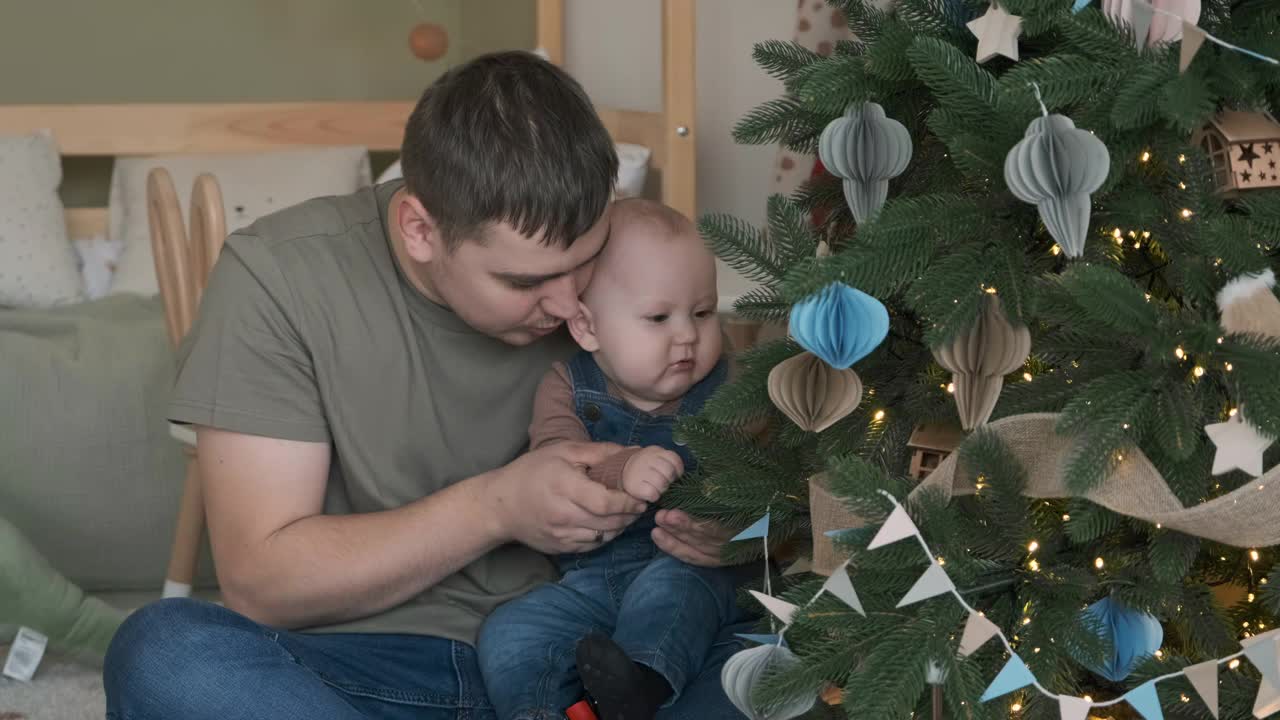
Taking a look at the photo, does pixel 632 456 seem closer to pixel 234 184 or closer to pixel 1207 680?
pixel 1207 680

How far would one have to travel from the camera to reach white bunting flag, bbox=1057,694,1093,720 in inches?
32.0

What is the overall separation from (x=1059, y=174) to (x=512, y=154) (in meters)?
0.57

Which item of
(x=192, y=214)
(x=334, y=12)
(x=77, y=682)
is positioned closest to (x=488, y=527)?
(x=192, y=214)

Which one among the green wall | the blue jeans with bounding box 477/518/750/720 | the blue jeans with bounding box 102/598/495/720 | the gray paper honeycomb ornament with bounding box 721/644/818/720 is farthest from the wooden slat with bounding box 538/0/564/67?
the gray paper honeycomb ornament with bounding box 721/644/818/720

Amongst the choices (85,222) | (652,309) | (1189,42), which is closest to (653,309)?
(652,309)

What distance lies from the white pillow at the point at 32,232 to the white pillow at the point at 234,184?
13 centimetres

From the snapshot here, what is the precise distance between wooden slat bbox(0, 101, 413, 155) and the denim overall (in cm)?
193

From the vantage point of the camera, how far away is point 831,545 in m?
0.96

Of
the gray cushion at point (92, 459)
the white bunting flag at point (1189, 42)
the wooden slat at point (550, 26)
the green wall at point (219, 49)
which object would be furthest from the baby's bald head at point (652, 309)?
the green wall at point (219, 49)

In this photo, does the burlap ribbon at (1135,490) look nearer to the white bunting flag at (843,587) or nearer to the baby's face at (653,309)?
the white bunting flag at (843,587)

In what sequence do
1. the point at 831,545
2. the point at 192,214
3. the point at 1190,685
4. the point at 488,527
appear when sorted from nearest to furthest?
the point at 1190,685, the point at 831,545, the point at 488,527, the point at 192,214

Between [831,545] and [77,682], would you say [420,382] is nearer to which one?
[831,545]

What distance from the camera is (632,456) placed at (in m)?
1.25

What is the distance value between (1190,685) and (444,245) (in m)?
0.75
